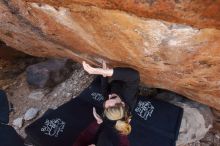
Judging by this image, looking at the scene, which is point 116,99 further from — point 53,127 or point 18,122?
point 18,122

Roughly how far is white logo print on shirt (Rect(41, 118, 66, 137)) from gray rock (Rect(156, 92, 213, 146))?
1.23m

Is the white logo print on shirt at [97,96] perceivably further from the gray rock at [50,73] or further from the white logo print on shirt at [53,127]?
the gray rock at [50,73]

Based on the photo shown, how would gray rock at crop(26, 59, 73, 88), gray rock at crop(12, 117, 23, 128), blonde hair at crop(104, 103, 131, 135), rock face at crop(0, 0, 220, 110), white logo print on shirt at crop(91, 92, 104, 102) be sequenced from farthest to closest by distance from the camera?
gray rock at crop(26, 59, 73, 88), gray rock at crop(12, 117, 23, 128), white logo print on shirt at crop(91, 92, 104, 102), blonde hair at crop(104, 103, 131, 135), rock face at crop(0, 0, 220, 110)

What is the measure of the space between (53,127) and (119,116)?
1.35 metres

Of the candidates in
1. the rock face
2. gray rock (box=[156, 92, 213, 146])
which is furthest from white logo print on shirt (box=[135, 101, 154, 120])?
the rock face

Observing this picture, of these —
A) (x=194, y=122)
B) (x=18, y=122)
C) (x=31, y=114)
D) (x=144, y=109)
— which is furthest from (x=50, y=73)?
(x=194, y=122)

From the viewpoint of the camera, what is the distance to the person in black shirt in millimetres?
2819

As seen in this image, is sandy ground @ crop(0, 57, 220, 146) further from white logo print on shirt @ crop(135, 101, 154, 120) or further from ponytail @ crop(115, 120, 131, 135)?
ponytail @ crop(115, 120, 131, 135)

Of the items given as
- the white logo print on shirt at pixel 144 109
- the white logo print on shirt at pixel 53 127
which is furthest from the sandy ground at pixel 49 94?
the white logo print on shirt at pixel 144 109

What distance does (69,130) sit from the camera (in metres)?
3.98

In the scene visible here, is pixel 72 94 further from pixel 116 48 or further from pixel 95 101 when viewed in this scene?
pixel 116 48

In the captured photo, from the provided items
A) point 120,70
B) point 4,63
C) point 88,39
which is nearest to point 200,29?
point 120,70

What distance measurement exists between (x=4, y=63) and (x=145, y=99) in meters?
2.08

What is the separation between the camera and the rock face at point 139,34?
7.47ft
